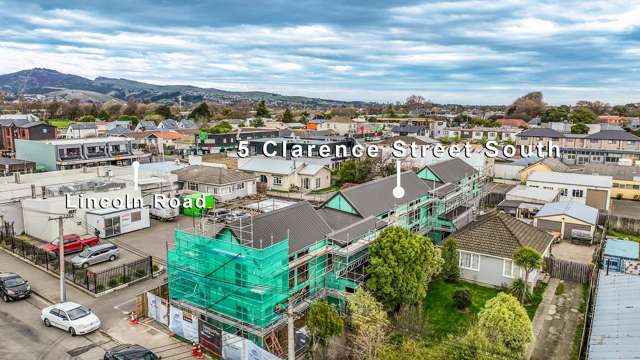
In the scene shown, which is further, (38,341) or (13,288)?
(13,288)

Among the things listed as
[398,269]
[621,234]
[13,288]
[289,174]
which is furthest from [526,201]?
[13,288]

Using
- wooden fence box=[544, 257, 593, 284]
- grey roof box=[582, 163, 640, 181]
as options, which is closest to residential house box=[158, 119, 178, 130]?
grey roof box=[582, 163, 640, 181]

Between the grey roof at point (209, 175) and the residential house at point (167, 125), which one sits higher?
the residential house at point (167, 125)

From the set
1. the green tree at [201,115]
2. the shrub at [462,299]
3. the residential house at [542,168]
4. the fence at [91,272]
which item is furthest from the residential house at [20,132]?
the residential house at [542,168]

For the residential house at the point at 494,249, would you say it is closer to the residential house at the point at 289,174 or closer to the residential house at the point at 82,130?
the residential house at the point at 289,174

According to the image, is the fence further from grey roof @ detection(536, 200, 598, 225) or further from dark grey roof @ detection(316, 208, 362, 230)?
grey roof @ detection(536, 200, 598, 225)

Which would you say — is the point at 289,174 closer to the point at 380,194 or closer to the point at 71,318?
the point at 380,194
